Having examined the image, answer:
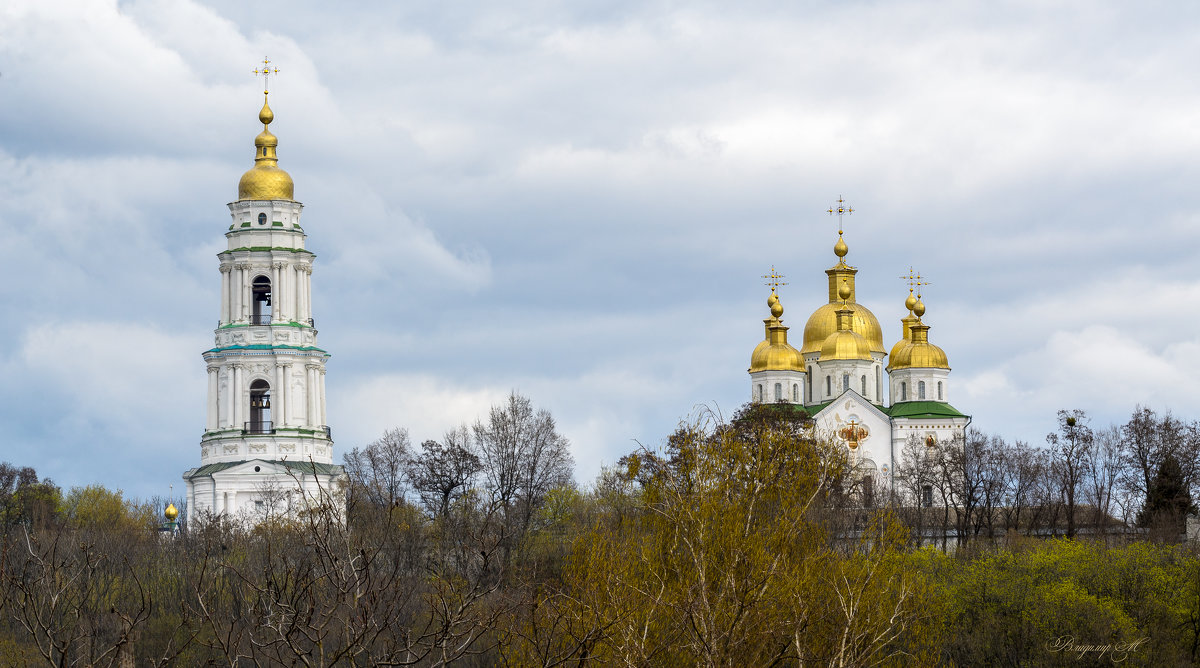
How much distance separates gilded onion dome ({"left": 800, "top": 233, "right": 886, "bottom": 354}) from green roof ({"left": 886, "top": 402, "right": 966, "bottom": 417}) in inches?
152

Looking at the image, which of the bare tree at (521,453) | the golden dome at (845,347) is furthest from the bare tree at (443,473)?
the golden dome at (845,347)

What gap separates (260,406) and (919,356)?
30.5 metres

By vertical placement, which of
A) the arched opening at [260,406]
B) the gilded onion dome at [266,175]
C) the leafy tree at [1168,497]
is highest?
the gilded onion dome at [266,175]

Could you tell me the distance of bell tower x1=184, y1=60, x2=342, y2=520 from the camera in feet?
221

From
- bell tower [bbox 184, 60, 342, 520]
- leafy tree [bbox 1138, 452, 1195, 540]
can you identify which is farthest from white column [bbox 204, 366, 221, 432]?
leafy tree [bbox 1138, 452, 1195, 540]

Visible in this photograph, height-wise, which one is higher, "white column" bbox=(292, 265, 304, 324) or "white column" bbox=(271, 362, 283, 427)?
"white column" bbox=(292, 265, 304, 324)

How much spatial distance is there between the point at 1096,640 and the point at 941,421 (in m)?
44.4

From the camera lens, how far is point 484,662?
118ft

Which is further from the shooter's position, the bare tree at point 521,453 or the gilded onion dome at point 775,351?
the gilded onion dome at point 775,351

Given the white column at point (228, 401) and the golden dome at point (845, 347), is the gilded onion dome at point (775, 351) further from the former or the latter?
the white column at point (228, 401)

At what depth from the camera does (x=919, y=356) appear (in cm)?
8375

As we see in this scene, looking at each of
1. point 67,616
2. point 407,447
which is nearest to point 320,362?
point 407,447

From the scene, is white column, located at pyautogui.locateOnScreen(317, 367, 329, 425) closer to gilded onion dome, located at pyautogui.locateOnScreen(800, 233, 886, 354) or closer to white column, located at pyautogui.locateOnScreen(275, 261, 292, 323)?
white column, located at pyautogui.locateOnScreen(275, 261, 292, 323)

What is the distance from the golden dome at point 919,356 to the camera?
83.7 metres
